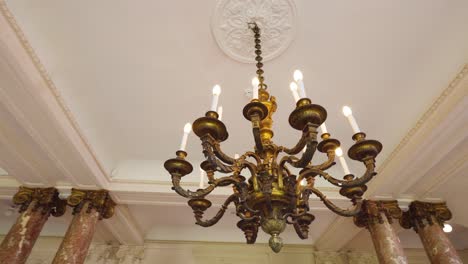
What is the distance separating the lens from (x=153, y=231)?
6.68 m

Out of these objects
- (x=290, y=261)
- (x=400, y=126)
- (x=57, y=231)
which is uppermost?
(x=400, y=126)

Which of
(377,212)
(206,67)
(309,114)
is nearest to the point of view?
(309,114)

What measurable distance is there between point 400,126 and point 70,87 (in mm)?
4420

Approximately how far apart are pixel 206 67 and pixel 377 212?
11.2 feet

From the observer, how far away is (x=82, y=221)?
444 centimetres

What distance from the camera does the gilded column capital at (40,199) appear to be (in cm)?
455

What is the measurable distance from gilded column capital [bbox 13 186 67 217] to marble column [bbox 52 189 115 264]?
322 millimetres

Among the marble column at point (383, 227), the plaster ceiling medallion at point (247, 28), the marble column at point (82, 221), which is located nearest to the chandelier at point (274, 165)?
the plaster ceiling medallion at point (247, 28)

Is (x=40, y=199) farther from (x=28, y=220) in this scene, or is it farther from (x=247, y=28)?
(x=247, y=28)

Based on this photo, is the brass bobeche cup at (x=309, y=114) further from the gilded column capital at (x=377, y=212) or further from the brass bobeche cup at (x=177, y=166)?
the gilded column capital at (x=377, y=212)

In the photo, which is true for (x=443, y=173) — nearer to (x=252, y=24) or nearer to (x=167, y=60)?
Result: (x=252, y=24)

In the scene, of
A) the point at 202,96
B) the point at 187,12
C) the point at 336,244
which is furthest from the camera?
the point at 336,244

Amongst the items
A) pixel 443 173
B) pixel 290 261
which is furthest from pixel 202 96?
pixel 290 261

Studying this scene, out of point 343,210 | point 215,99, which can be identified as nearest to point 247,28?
point 215,99
